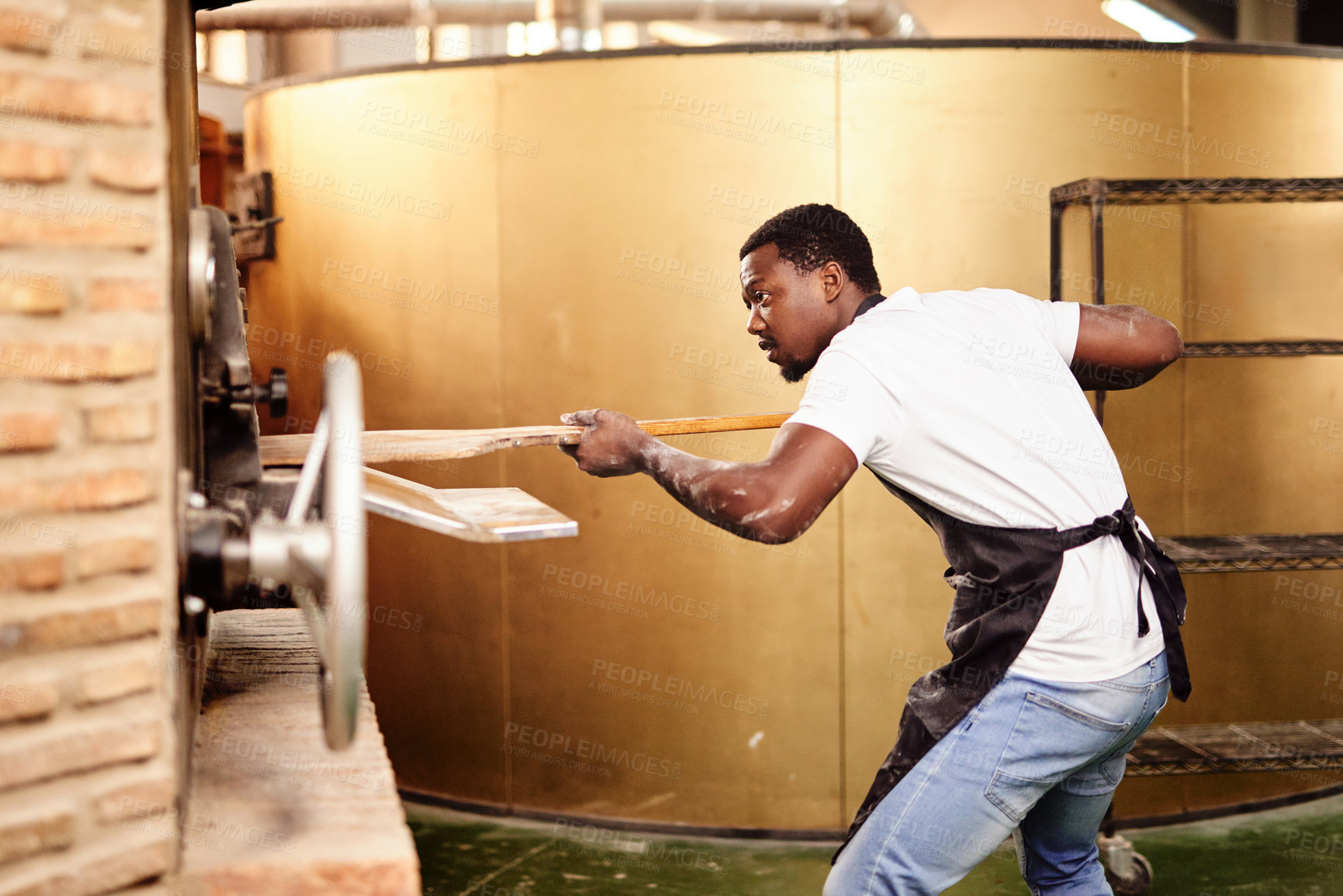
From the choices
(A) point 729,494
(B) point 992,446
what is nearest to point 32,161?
(A) point 729,494

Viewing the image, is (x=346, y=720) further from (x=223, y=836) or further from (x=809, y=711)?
(x=809, y=711)

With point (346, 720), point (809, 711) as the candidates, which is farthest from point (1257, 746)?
point (346, 720)

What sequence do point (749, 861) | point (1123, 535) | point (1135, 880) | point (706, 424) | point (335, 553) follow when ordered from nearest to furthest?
point (335, 553) → point (1123, 535) → point (706, 424) → point (1135, 880) → point (749, 861)

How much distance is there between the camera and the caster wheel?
8.98 feet

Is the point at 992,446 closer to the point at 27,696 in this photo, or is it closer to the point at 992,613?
the point at 992,613

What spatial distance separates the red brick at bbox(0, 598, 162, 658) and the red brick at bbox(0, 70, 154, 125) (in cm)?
50

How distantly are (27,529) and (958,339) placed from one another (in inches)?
46.0

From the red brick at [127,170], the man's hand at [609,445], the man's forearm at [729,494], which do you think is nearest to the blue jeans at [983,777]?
the man's forearm at [729,494]

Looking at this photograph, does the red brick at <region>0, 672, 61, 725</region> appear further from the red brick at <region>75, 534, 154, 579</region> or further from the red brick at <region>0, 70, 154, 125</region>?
the red brick at <region>0, 70, 154, 125</region>

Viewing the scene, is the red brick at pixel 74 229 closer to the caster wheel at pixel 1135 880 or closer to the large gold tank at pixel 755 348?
the large gold tank at pixel 755 348

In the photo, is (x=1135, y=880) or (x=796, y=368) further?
(x=1135, y=880)

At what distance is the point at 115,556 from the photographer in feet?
3.96

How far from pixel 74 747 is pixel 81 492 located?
0.26 m

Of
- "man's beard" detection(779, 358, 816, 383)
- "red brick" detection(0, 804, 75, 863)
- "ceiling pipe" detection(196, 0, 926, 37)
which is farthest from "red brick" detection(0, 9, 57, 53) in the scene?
"ceiling pipe" detection(196, 0, 926, 37)
